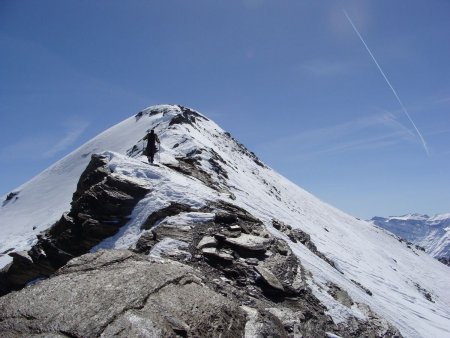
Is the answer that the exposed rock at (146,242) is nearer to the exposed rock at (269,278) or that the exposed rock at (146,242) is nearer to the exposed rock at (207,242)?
the exposed rock at (207,242)

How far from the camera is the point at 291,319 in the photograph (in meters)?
11.3

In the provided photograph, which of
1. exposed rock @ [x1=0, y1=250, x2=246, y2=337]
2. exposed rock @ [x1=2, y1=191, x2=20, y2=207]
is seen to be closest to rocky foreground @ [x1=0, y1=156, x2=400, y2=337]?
exposed rock @ [x1=0, y1=250, x2=246, y2=337]

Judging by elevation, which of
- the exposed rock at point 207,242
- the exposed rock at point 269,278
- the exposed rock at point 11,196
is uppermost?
the exposed rock at point 207,242

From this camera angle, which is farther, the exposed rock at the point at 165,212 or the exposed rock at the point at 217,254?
the exposed rock at the point at 165,212

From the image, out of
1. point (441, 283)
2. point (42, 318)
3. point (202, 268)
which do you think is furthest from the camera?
point (441, 283)

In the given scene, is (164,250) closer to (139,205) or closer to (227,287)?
(227,287)

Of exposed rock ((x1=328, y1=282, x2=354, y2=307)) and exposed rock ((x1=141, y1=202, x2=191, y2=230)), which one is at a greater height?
exposed rock ((x1=141, y1=202, x2=191, y2=230))

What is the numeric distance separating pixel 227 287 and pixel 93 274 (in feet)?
13.1

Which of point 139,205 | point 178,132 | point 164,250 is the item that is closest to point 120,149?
point 178,132

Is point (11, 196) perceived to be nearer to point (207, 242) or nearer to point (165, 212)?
point (165, 212)

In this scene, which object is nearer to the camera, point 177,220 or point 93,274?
point 93,274

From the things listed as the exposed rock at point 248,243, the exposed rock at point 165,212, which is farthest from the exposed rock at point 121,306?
the exposed rock at point 165,212

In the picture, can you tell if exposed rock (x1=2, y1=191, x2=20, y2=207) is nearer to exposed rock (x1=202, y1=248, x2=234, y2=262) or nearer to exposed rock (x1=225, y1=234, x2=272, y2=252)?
exposed rock (x1=225, y1=234, x2=272, y2=252)

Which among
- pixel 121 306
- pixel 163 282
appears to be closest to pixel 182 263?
pixel 163 282
